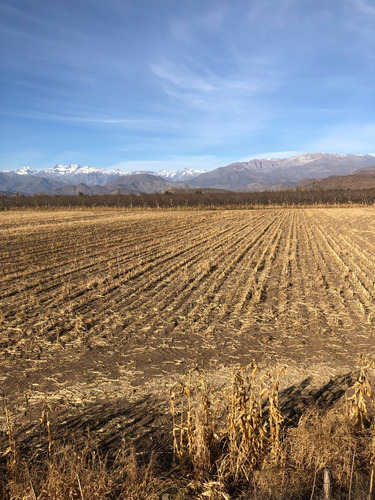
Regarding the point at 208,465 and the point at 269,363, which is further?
the point at 269,363

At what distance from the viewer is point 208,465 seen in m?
3.99

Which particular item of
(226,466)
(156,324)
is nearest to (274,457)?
(226,466)

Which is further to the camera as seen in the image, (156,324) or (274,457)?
(156,324)

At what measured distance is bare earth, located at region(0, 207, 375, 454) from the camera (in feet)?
19.4

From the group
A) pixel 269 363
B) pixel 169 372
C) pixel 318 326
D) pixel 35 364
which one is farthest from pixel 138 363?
pixel 318 326

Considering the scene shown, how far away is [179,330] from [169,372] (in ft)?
6.35

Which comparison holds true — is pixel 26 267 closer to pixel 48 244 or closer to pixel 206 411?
pixel 48 244

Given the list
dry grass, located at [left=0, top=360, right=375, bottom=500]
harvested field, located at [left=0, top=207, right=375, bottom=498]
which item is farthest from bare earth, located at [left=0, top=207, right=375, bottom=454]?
dry grass, located at [left=0, top=360, right=375, bottom=500]

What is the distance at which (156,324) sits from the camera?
8.84m

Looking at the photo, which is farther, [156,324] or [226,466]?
[156,324]

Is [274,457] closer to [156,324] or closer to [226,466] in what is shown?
[226,466]

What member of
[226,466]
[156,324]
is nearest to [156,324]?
[156,324]

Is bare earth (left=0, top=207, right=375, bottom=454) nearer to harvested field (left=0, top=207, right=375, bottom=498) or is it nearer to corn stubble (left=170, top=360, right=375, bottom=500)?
harvested field (left=0, top=207, right=375, bottom=498)

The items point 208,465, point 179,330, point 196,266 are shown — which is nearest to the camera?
point 208,465
